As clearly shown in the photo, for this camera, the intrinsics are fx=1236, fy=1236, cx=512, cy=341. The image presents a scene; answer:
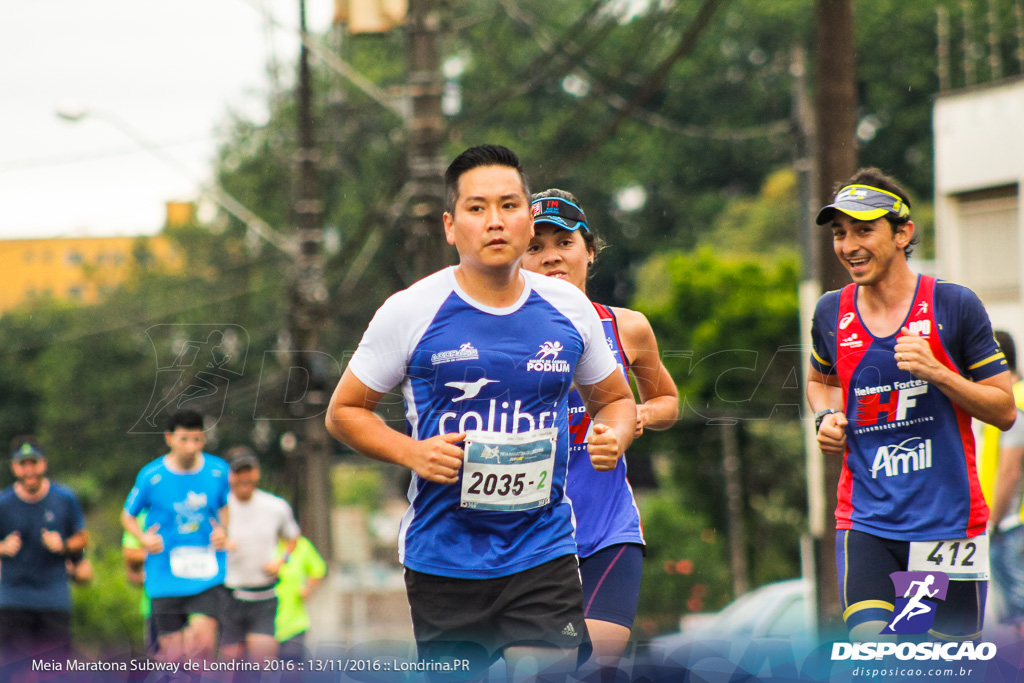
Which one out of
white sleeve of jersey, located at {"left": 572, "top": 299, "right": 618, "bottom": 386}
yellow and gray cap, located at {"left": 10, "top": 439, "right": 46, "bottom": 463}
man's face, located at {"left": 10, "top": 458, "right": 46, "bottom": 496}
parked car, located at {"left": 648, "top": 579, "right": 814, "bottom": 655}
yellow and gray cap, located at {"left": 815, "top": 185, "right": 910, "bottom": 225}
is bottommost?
parked car, located at {"left": 648, "top": 579, "right": 814, "bottom": 655}

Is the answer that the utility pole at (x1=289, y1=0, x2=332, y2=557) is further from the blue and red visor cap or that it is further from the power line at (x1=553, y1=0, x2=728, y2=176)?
the blue and red visor cap

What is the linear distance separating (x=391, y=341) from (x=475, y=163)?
2.02ft

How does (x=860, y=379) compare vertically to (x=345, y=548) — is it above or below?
above

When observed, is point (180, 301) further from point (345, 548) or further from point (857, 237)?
point (857, 237)

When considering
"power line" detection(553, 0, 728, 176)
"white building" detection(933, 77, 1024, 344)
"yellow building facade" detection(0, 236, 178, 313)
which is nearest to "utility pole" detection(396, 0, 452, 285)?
"power line" detection(553, 0, 728, 176)

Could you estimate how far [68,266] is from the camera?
2059cm

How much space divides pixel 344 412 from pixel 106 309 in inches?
1017

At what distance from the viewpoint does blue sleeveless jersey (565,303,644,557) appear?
459 cm

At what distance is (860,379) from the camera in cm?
448

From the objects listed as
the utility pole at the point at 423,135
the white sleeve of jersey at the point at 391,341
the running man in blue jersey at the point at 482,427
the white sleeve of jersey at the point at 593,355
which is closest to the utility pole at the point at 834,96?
the utility pole at the point at 423,135

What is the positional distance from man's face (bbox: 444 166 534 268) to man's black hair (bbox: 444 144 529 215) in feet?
0.07

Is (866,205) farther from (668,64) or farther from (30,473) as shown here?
(30,473)

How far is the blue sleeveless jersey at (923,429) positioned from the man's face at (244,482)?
600cm

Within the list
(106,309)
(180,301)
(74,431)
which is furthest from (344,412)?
(180,301)
